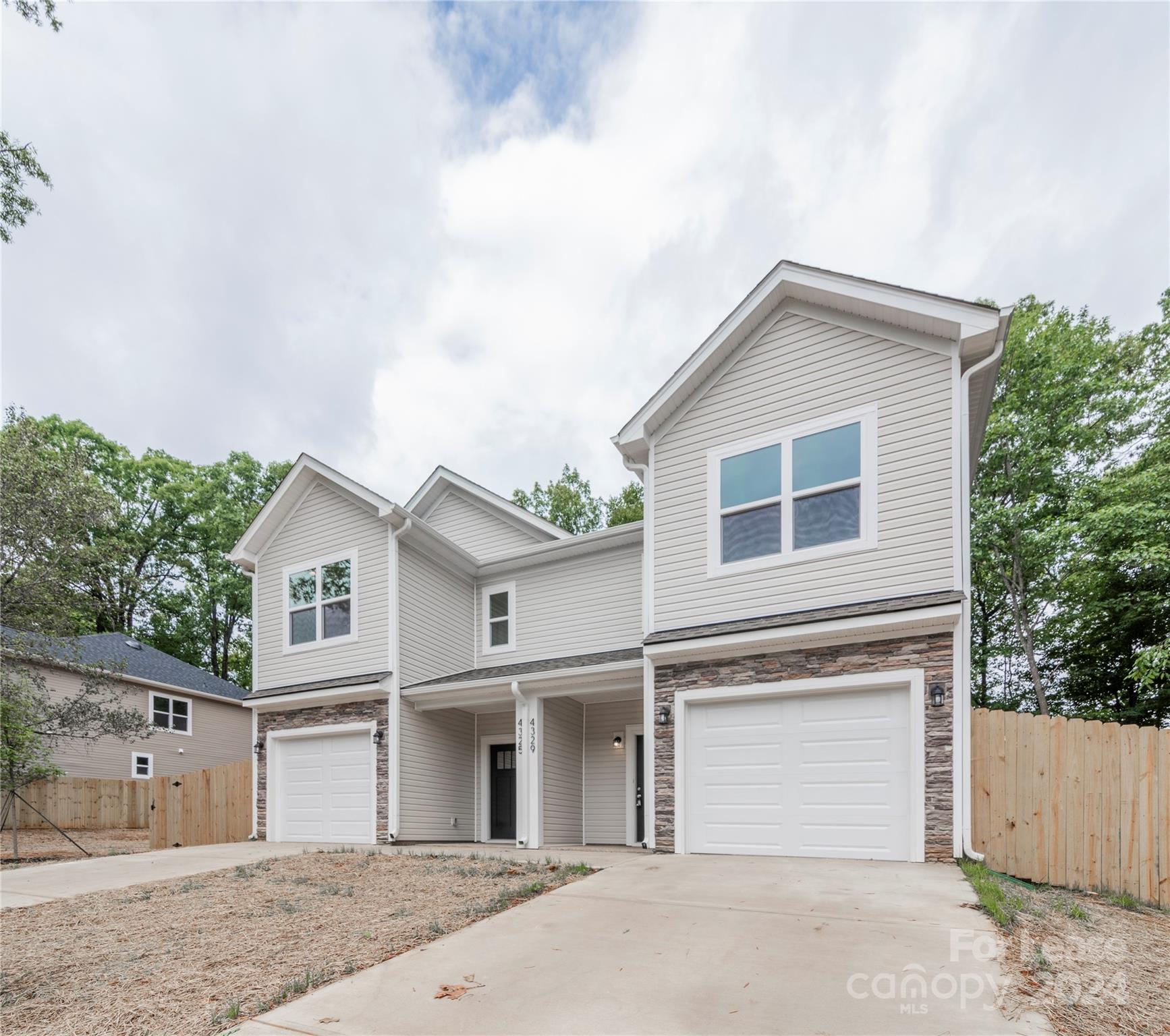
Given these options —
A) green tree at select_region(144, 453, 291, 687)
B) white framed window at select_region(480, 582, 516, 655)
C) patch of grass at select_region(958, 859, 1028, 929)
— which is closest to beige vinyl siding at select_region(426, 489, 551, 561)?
white framed window at select_region(480, 582, 516, 655)

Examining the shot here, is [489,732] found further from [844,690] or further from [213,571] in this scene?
[213,571]

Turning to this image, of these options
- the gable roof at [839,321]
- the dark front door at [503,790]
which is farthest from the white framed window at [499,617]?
the gable roof at [839,321]

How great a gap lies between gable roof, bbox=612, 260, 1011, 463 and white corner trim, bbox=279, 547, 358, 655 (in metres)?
5.89

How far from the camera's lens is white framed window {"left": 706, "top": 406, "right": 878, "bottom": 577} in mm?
8570

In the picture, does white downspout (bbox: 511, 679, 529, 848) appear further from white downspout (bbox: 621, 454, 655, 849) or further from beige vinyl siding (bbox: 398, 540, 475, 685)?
white downspout (bbox: 621, 454, 655, 849)

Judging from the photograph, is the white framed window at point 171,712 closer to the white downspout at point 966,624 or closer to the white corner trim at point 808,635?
the white corner trim at point 808,635

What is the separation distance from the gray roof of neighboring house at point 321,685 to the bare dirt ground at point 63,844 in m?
3.23

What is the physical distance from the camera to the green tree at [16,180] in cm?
588

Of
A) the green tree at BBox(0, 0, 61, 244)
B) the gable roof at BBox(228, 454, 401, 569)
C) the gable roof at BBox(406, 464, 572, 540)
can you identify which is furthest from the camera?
the gable roof at BBox(406, 464, 572, 540)

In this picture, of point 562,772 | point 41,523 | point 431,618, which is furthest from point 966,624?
point 41,523

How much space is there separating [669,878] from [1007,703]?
59.4 feet

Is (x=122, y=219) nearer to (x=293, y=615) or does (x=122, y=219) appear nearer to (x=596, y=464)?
(x=293, y=615)

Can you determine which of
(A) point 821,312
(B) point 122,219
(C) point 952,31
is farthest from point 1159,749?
(B) point 122,219

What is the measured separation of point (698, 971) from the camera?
4207 millimetres
